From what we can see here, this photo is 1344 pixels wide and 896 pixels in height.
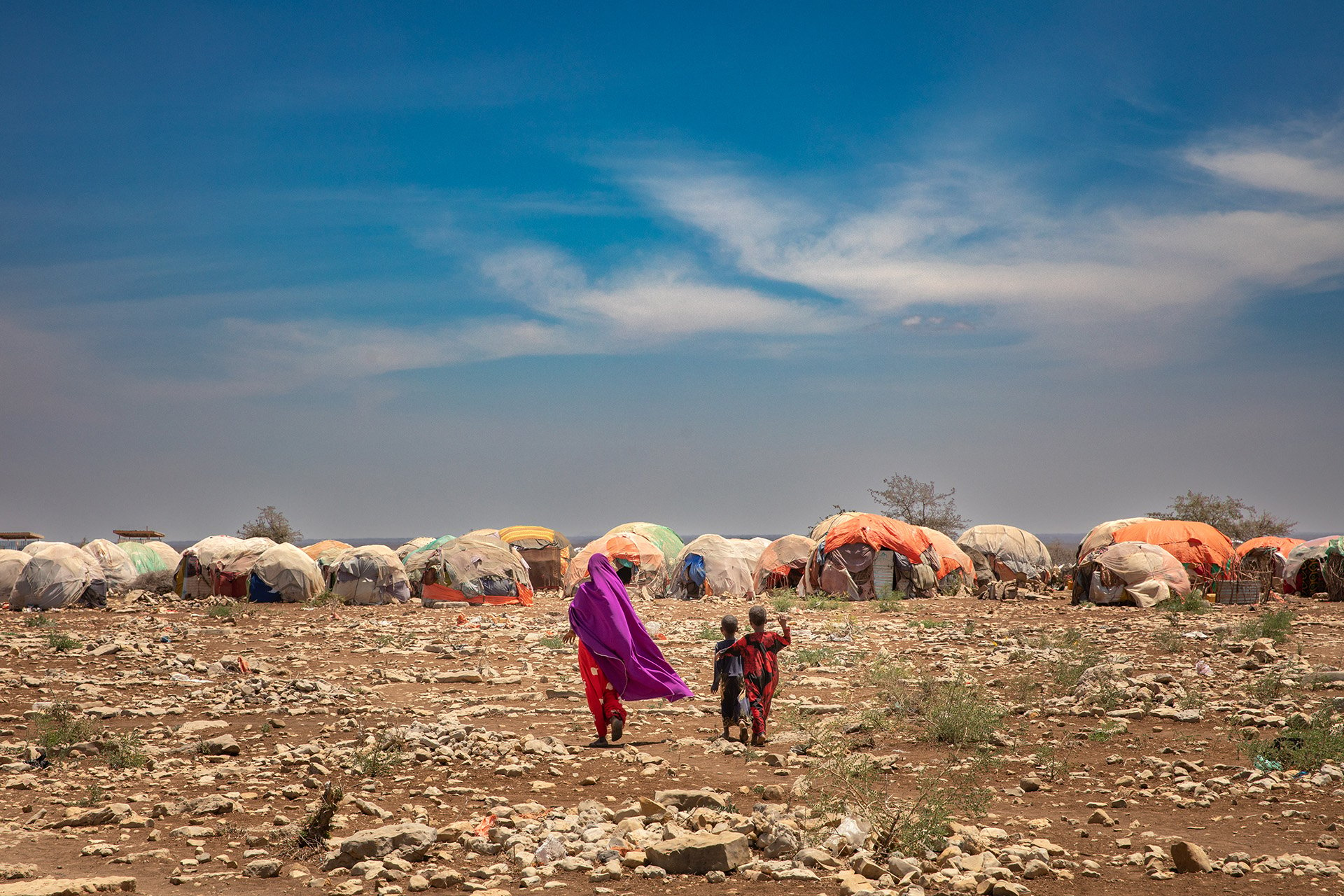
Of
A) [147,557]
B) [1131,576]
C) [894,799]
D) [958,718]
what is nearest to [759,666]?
[958,718]

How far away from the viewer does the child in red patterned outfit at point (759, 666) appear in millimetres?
8969

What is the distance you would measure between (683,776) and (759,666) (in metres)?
1.60

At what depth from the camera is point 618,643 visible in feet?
29.8

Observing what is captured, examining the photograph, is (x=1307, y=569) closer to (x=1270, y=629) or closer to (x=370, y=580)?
(x=1270, y=629)

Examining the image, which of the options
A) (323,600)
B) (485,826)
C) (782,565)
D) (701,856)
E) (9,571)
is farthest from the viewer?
(782,565)

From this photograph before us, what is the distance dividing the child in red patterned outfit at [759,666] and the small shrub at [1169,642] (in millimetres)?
8284

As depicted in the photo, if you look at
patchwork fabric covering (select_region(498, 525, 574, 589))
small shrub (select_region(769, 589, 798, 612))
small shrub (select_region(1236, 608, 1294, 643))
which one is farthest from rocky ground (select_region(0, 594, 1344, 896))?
patchwork fabric covering (select_region(498, 525, 574, 589))

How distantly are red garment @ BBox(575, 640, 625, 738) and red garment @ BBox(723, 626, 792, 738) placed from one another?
1139 mm

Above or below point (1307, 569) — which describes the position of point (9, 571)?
below

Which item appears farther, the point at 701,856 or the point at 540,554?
the point at 540,554

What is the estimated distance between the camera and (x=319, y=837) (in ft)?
19.6

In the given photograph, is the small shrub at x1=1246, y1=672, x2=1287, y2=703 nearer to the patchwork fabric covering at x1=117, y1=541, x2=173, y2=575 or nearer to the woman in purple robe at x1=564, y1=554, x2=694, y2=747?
the woman in purple robe at x1=564, y1=554, x2=694, y2=747

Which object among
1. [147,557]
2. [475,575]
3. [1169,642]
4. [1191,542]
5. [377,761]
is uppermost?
[1191,542]

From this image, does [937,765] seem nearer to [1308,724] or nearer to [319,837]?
[1308,724]
